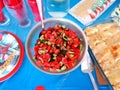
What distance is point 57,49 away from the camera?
0.73m

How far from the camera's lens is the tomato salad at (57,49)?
0.71 metres

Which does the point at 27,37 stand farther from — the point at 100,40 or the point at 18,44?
the point at 100,40

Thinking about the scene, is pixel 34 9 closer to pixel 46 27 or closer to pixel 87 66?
pixel 46 27

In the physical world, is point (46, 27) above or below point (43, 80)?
above

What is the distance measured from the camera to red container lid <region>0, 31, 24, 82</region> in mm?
778

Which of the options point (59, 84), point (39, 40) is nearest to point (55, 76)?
point (59, 84)

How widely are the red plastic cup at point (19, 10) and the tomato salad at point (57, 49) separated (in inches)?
5.0

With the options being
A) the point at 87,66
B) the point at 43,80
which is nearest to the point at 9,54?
the point at 43,80

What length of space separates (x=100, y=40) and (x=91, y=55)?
71mm

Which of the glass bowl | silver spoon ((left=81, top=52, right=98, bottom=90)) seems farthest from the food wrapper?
silver spoon ((left=81, top=52, right=98, bottom=90))

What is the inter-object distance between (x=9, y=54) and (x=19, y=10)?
0.16m

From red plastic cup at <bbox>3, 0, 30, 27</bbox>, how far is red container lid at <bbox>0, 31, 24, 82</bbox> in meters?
0.07

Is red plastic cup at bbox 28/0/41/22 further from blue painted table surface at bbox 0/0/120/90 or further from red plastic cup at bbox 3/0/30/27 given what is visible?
blue painted table surface at bbox 0/0/120/90

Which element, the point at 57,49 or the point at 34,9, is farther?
the point at 34,9
